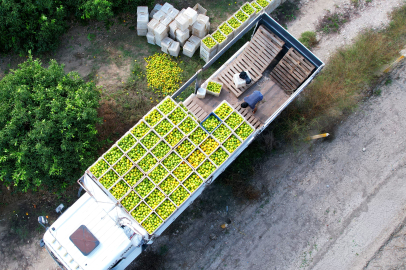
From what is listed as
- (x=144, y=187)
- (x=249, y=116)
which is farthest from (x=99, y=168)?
(x=249, y=116)

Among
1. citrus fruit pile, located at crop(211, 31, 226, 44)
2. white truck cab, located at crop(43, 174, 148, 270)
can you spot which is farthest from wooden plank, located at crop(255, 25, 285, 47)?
white truck cab, located at crop(43, 174, 148, 270)

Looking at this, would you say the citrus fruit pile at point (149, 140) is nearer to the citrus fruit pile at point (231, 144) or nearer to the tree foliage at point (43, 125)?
the tree foliage at point (43, 125)

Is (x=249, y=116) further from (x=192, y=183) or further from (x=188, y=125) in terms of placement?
(x=192, y=183)

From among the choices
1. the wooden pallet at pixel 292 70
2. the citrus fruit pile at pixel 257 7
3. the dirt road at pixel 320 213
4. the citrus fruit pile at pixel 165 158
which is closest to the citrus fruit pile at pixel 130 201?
the citrus fruit pile at pixel 165 158

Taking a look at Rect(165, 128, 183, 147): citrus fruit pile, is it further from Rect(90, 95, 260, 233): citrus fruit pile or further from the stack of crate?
the stack of crate

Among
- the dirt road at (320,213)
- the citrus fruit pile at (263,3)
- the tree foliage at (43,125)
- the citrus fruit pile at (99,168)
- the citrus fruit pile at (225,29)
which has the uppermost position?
the tree foliage at (43,125)
